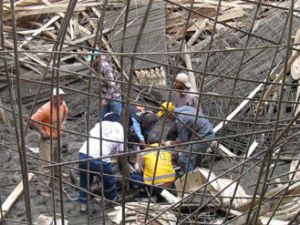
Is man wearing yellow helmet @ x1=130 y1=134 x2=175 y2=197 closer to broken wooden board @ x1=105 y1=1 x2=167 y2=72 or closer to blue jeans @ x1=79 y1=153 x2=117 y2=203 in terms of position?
blue jeans @ x1=79 y1=153 x2=117 y2=203

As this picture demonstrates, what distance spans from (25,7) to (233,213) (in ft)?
22.4

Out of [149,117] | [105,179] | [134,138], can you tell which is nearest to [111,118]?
[134,138]

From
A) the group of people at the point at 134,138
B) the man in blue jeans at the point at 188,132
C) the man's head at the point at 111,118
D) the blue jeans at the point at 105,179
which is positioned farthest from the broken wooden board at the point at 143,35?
the blue jeans at the point at 105,179

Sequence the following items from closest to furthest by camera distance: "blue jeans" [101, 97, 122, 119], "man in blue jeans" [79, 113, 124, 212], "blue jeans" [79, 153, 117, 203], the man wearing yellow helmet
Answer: "man in blue jeans" [79, 113, 124, 212] → "blue jeans" [79, 153, 117, 203] → the man wearing yellow helmet → "blue jeans" [101, 97, 122, 119]

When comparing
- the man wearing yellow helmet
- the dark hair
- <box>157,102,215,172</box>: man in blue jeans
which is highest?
the dark hair

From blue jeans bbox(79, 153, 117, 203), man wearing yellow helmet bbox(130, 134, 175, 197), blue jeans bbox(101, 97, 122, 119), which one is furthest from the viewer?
blue jeans bbox(101, 97, 122, 119)

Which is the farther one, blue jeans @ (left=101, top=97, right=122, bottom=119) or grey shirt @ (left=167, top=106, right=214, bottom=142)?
blue jeans @ (left=101, top=97, right=122, bottom=119)

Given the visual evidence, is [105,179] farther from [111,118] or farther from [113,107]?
[113,107]

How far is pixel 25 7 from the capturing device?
11367mm

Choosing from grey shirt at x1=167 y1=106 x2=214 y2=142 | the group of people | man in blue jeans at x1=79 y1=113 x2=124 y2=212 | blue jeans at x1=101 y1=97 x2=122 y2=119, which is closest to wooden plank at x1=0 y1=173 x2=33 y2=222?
the group of people

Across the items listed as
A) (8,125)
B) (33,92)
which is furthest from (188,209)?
(33,92)

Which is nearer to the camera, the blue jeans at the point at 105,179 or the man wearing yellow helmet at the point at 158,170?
the blue jeans at the point at 105,179

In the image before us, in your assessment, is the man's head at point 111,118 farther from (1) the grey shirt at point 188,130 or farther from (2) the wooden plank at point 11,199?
(2) the wooden plank at point 11,199

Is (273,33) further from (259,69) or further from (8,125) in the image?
(8,125)
